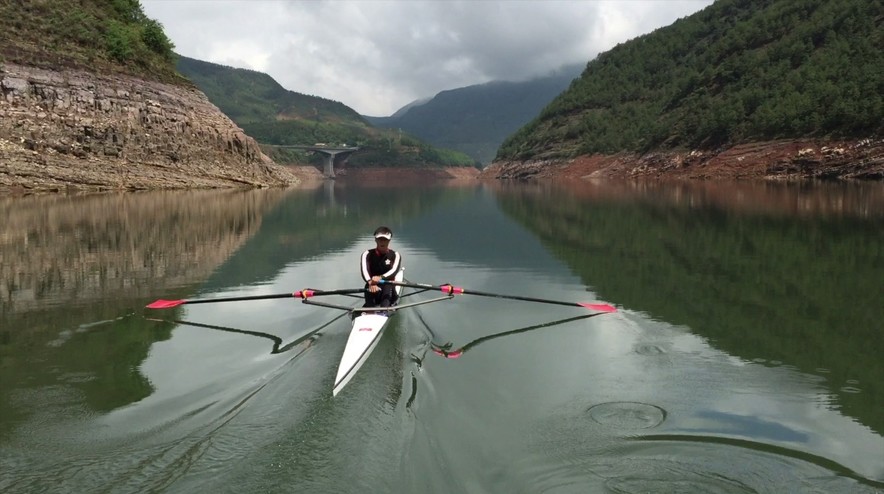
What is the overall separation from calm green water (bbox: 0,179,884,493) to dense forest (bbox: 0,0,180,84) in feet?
159

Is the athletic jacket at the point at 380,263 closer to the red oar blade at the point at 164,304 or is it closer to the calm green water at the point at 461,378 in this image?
the calm green water at the point at 461,378

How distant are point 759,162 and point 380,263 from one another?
8317 centimetres

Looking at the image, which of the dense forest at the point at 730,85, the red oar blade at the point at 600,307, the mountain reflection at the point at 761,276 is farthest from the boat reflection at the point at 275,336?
the dense forest at the point at 730,85

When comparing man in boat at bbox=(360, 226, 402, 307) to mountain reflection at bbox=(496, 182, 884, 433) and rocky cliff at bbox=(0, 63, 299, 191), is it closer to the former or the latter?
mountain reflection at bbox=(496, 182, 884, 433)

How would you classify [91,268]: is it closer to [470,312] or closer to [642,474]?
[470,312]

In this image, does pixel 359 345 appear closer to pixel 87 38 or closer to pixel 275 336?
pixel 275 336

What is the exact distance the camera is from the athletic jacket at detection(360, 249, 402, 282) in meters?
14.5

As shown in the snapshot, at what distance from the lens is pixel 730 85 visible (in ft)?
358

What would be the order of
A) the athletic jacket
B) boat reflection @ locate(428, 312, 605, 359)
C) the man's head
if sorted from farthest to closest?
the athletic jacket, the man's head, boat reflection @ locate(428, 312, 605, 359)

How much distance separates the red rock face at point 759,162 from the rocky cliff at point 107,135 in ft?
225

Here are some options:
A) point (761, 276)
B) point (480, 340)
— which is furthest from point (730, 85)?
point (480, 340)

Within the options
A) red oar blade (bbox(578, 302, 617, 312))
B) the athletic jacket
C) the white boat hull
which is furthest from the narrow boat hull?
red oar blade (bbox(578, 302, 617, 312))

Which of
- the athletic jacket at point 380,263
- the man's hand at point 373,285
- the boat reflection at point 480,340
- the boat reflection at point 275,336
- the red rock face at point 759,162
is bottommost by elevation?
the boat reflection at point 480,340

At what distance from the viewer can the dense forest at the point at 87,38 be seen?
2360 inches
